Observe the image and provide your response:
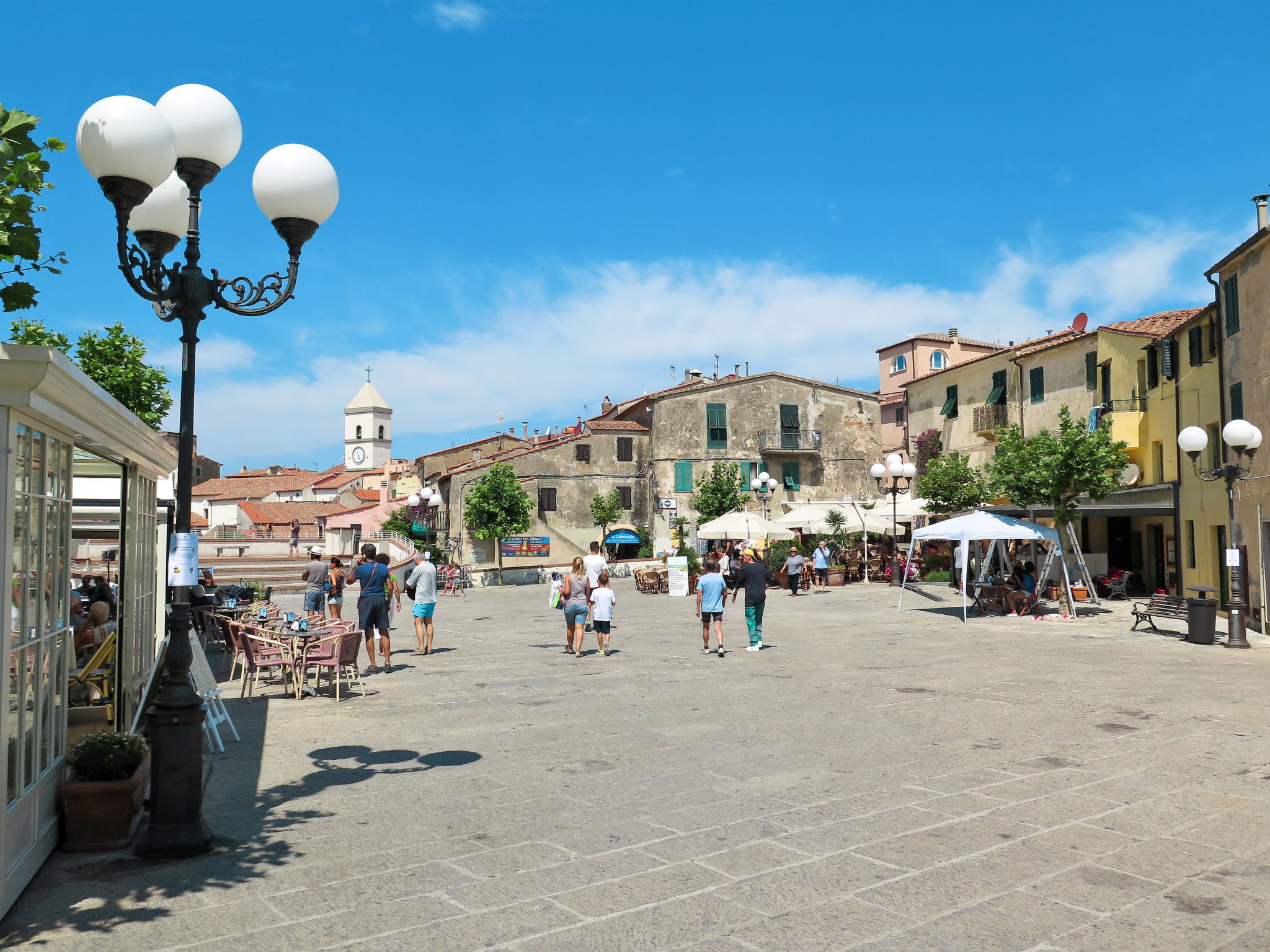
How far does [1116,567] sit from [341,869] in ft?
91.4

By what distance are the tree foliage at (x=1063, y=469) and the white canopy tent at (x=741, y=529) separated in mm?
8379

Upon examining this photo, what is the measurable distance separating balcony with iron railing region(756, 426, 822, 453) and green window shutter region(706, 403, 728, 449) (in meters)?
1.61

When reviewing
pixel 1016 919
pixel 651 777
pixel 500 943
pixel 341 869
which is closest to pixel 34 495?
pixel 341 869

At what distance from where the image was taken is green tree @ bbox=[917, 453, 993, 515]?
28562mm

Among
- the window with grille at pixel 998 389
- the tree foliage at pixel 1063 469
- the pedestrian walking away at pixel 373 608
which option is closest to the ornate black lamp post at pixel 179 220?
the pedestrian walking away at pixel 373 608

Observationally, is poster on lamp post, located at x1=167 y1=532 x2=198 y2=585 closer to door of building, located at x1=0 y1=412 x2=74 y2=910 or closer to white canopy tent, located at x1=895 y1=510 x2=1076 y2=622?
door of building, located at x1=0 y1=412 x2=74 y2=910

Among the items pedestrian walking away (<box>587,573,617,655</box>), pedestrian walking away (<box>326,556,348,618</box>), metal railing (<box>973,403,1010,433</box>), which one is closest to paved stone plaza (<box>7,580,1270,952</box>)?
pedestrian walking away (<box>587,573,617,655</box>)

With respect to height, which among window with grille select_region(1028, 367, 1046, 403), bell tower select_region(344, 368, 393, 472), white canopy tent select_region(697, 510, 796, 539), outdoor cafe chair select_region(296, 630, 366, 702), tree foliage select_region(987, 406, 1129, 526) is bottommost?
outdoor cafe chair select_region(296, 630, 366, 702)

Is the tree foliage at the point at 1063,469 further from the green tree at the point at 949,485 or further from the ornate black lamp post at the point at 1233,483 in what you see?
the green tree at the point at 949,485

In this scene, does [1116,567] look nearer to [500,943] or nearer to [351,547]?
[500,943]

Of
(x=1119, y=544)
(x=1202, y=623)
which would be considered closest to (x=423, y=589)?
(x=1202, y=623)

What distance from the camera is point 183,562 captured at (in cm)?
527

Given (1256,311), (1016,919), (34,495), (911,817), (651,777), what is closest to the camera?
(1016,919)

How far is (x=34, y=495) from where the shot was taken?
4789 mm
